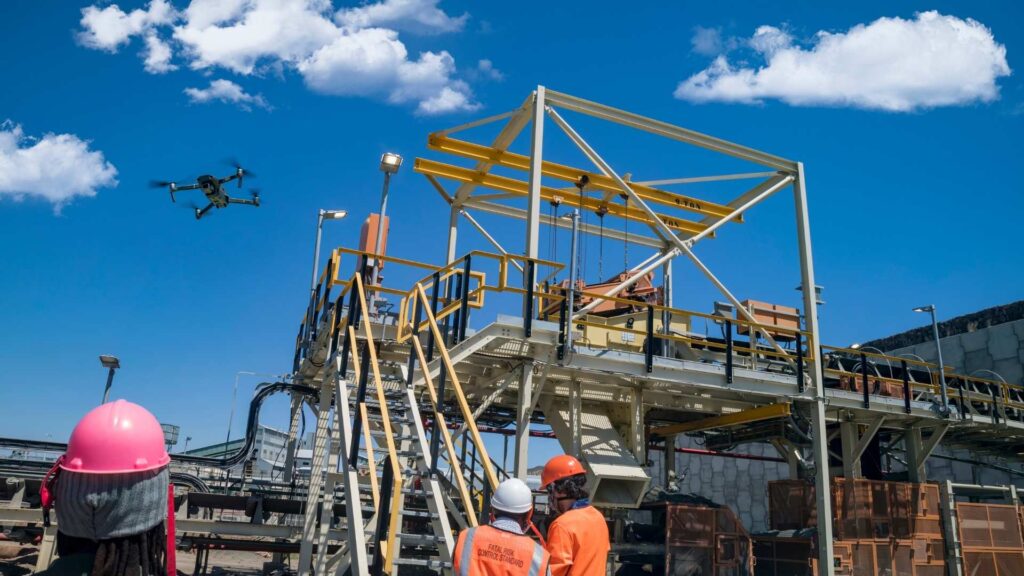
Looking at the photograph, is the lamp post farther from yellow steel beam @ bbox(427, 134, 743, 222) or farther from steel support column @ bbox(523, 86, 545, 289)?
steel support column @ bbox(523, 86, 545, 289)

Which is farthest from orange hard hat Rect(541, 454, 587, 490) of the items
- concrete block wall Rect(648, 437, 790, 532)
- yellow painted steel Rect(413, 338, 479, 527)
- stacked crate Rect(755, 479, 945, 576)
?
concrete block wall Rect(648, 437, 790, 532)

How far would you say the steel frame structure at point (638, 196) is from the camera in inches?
467

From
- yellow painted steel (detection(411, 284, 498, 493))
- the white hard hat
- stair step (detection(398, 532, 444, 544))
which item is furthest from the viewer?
stair step (detection(398, 532, 444, 544))

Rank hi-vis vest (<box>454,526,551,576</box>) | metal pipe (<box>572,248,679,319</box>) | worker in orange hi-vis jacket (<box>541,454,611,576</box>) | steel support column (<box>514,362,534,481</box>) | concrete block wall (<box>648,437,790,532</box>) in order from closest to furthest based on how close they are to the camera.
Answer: hi-vis vest (<box>454,526,551,576</box>), worker in orange hi-vis jacket (<box>541,454,611,576</box>), steel support column (<box>514,362,534,481</box>), metal pipe (<box>572,248,679,319</box>), concrete block wall (<box>648,437,790,532</box>)

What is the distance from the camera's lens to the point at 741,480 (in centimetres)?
2841

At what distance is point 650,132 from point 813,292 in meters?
4.30

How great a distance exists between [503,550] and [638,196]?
10.9 metres

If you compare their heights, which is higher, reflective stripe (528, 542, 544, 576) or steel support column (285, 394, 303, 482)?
steel support column (285, 394, 303, 482)

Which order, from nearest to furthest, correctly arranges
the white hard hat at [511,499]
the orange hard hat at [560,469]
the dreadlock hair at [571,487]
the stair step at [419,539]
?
the white hard hat at [511,499] → the dreadlock hair at [571,487] → the orange hard hat at [560,469] → the stair step at [419,539]

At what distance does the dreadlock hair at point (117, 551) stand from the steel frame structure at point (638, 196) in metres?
7.94

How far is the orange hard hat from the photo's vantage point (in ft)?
17.7

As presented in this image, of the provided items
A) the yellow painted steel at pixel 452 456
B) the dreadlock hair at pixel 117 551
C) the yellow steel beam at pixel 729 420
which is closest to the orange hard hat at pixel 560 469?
the yellow painted steel at pixel 452 456

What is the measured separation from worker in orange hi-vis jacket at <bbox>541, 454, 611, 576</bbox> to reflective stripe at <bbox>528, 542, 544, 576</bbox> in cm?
62

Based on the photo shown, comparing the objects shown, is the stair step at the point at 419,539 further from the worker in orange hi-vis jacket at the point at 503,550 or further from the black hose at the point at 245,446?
the black hose at the point at 245,446
